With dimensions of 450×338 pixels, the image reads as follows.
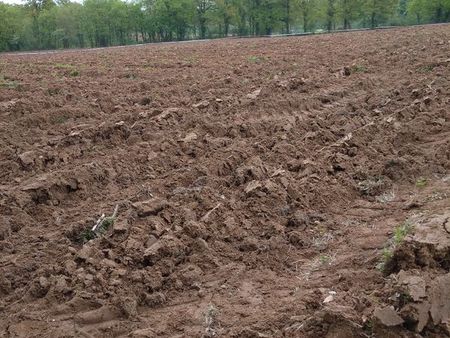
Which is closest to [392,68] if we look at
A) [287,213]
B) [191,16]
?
[287,213]

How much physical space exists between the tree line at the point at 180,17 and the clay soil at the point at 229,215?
6079 centimetres

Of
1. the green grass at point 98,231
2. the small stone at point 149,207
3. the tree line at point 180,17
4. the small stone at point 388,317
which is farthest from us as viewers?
the tree line at point 180,17

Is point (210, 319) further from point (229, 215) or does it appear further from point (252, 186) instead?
point (252, 186)

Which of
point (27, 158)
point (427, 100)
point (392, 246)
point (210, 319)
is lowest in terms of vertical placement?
point (210, 319)

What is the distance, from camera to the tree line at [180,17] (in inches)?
2630

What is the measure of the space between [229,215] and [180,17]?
224 feet


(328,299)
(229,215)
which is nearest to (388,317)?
(328,299)

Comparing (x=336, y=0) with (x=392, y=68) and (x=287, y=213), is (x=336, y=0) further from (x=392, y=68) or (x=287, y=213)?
(x=287, y=213)

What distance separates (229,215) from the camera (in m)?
5.84

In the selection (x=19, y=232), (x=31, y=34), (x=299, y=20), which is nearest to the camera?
(x=19, y=232)

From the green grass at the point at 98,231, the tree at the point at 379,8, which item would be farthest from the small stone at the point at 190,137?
the tree at the point at 379,8

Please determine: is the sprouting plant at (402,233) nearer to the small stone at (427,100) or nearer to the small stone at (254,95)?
the small stone at (427,100)

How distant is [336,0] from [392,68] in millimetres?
59653

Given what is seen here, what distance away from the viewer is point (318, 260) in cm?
510
